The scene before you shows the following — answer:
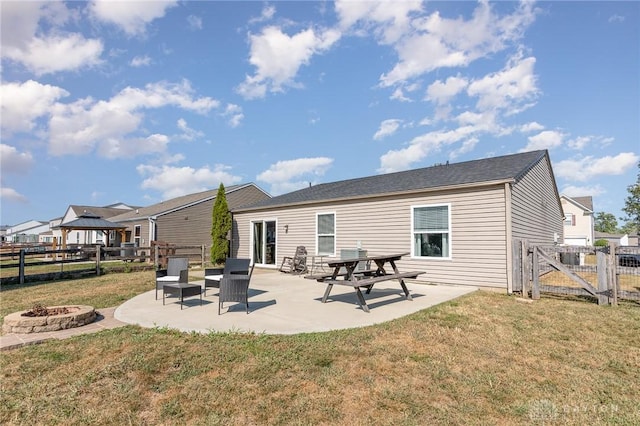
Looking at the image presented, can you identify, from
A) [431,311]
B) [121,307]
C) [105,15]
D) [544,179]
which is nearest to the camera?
[431,311]

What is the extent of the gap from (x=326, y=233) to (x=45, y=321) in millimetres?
8602

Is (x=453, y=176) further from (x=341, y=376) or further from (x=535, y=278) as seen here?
(x=341, y=376)

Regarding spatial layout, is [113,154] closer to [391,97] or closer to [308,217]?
[308,217]

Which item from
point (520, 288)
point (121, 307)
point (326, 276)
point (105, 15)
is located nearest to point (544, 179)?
point (520, 288)

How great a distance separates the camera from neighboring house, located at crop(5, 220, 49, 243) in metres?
52.8

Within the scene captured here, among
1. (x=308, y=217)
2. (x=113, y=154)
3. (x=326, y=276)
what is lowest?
(x=326, y=276)

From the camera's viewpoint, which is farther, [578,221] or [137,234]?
[578,221]

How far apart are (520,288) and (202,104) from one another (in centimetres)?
1411

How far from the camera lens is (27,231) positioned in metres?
57.0

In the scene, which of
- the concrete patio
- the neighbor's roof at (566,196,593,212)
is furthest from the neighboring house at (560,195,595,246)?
the concrete patio

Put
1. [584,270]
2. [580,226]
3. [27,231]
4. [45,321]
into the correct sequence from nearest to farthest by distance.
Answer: [45,321] < [584,270] < [580,226] < [27,231]

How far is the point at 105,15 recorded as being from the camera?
30.8 feet

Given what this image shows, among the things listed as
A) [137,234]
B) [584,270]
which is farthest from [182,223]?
[584,270]

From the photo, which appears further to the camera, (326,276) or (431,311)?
(326,276)
